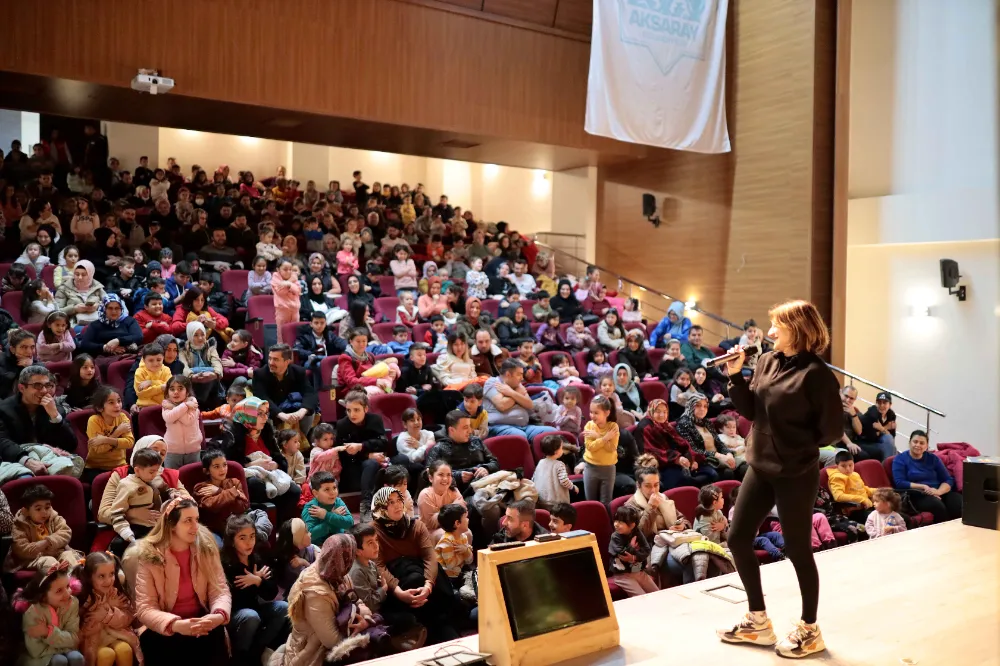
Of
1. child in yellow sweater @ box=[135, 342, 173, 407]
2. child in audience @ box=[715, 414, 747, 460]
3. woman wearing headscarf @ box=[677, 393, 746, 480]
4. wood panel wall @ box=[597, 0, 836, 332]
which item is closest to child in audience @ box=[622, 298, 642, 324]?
wood panel wall @ box=[597, 0, 836, 332]

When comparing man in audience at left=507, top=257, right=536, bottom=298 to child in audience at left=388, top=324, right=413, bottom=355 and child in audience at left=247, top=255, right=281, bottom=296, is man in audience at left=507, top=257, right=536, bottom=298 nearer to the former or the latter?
child in audience at left=388, top=324, right=413, bottom=355

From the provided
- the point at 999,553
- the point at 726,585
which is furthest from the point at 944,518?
the point at 726,585

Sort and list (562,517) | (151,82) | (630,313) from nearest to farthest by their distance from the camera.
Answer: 1. (562,517)
2. (151,82)
3. (630,313)

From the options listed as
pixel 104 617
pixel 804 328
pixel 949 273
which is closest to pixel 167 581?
pixel 104 617

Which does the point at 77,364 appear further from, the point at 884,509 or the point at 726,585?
the point at 884,509

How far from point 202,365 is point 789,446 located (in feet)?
10.3

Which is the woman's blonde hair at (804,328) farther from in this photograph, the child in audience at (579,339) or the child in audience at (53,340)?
the child in audience at (579,339)

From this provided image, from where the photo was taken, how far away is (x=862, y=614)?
2.65 meters

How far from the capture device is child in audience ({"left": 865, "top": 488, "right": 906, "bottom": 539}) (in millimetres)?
4379

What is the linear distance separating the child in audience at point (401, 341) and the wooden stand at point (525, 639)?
294 cm

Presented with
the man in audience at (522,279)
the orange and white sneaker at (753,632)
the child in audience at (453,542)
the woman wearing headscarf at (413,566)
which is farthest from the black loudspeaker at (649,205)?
the orange and white sneaker at (753,632)

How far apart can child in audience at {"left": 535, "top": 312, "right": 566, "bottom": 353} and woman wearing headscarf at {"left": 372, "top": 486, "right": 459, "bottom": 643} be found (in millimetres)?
3068

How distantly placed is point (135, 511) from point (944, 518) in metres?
4.30

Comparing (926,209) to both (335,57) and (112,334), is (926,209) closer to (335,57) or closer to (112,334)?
(335,57)
